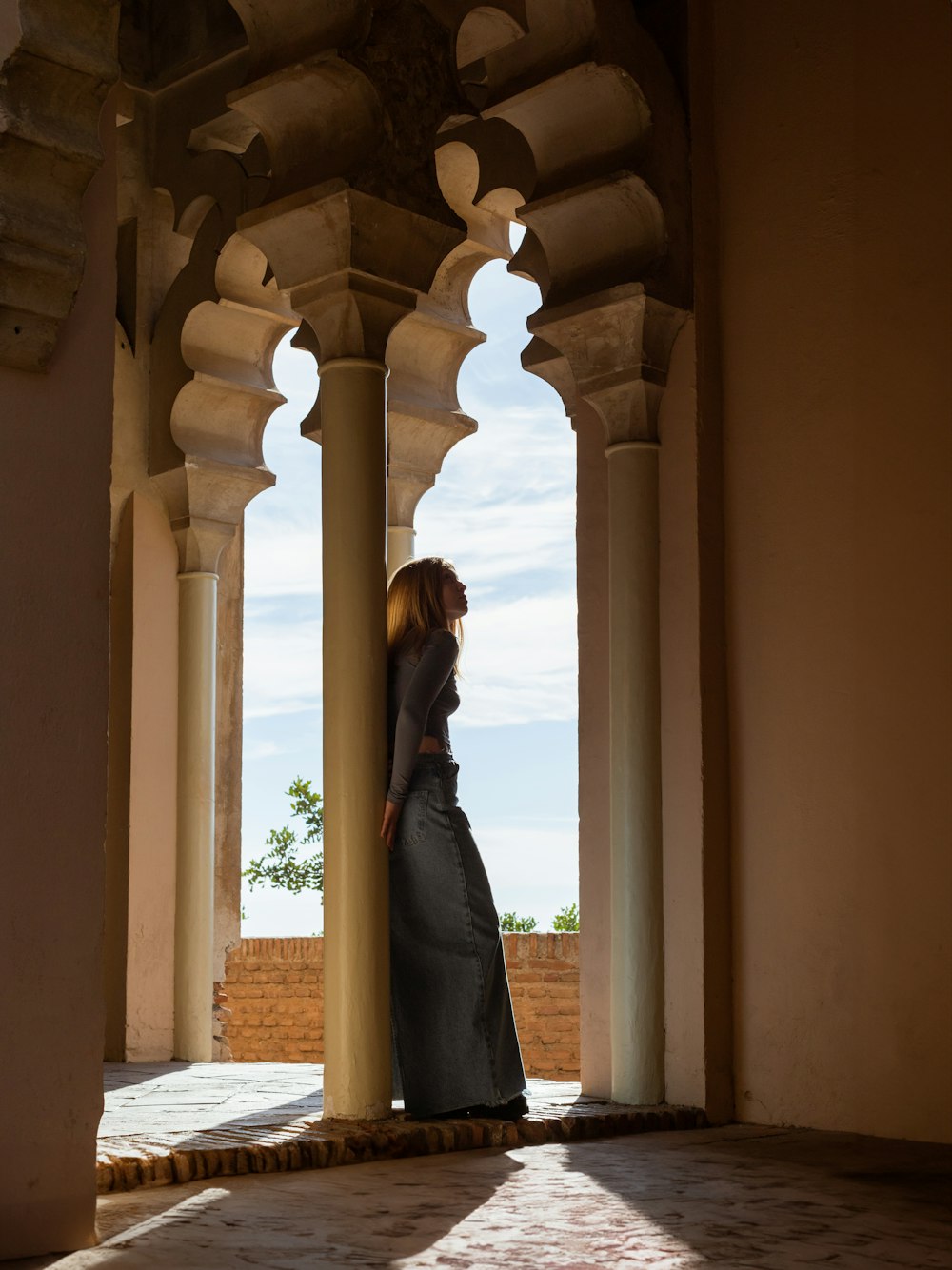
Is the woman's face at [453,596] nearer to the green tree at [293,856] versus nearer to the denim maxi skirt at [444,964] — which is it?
the denim maxi skirt at [444,964]

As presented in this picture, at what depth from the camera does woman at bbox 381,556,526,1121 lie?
5.56 meters

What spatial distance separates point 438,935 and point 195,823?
132 inches

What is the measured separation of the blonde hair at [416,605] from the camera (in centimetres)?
585

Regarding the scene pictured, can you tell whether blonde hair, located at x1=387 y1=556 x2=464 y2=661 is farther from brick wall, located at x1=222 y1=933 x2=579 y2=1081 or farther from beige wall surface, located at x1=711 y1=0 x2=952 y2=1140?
brick wall, located at x1=222 y1=933 x2=579 y2=1081

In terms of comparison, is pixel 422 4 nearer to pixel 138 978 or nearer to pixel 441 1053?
pixel 441 1053

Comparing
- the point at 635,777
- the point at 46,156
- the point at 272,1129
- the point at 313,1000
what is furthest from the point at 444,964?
the point at 313,1000

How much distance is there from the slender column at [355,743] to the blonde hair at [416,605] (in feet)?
0.61

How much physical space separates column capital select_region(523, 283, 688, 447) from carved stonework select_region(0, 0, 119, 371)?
9.99 ft

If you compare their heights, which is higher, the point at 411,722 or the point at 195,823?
the point at 411,722

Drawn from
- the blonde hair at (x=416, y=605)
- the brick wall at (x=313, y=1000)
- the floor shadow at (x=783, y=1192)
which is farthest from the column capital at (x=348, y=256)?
the brick wall at (x=313, y=1000)

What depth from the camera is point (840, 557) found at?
6039 mm

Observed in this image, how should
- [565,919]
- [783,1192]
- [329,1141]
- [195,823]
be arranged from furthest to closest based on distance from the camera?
[565,919] < [195,823] < [329,1141] < [783,1192]

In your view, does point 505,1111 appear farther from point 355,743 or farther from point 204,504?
point 204,504

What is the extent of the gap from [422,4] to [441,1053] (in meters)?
3.95
